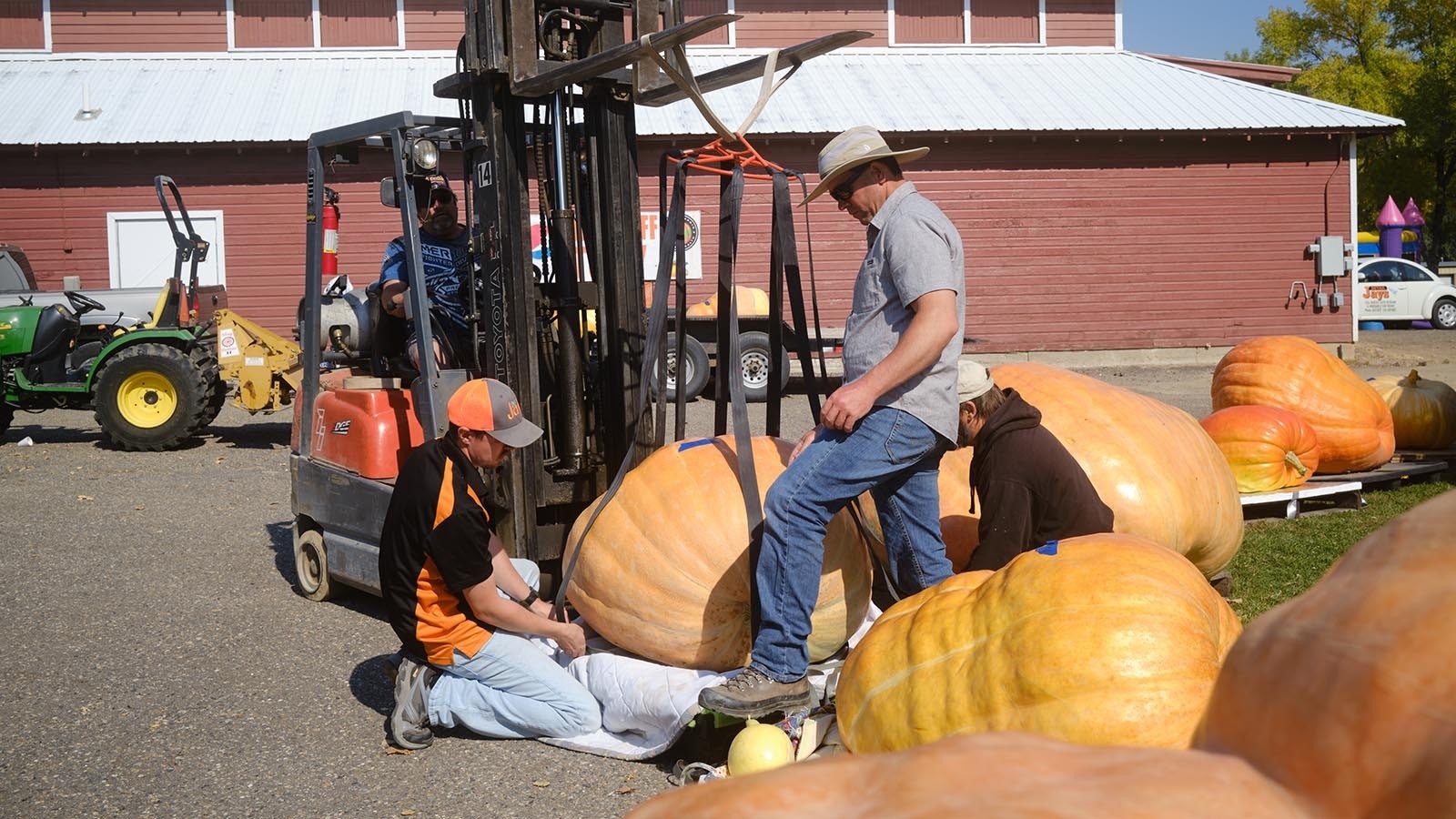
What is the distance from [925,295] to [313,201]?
4.50 metres

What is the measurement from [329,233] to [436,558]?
10.4 ft

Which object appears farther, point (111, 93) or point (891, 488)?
point (111, 93)

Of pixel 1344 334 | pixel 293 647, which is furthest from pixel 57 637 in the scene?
pixel 1344 334

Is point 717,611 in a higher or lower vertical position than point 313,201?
lower

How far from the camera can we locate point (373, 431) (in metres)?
6.43

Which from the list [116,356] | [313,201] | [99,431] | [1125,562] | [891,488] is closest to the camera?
[1125,562]

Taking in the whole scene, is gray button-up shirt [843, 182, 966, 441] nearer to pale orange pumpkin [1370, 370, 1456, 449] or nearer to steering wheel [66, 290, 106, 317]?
pale orange pumpkin [1370, 370, 1456, 449]

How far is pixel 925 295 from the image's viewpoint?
4027mm

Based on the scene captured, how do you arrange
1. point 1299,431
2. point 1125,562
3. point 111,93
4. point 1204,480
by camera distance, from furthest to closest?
point 111,93 < point 1299,431 < point 1204,480 < point 1125,562

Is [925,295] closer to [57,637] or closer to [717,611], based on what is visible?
[717,611]

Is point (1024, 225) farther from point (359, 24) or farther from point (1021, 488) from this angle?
point (1021, 488)

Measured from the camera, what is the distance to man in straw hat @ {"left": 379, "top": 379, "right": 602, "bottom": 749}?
4.58 metres

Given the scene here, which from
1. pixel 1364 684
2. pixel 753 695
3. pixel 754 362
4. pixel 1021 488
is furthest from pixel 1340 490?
pixel 754 362

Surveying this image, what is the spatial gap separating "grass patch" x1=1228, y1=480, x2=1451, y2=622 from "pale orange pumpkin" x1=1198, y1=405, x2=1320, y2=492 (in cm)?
29
